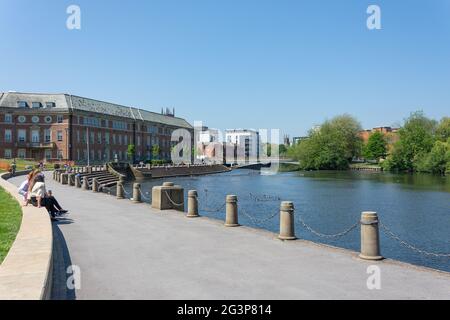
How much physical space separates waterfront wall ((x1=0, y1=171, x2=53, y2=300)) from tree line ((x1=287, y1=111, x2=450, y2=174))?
84640 millimetres

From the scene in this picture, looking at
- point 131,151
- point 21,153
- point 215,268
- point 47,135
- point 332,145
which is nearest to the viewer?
point 215,268

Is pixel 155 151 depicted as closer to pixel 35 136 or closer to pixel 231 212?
pixel 35 136

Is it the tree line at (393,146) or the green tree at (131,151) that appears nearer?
the tree line at (393,146)

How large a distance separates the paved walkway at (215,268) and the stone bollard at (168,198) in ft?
17.0

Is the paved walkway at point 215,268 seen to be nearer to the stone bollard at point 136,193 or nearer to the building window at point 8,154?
the stone bollard at point 136,193

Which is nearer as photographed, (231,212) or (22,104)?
(231,212)

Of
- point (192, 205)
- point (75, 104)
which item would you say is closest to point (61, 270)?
point (192, 205)

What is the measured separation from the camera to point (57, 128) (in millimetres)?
81875

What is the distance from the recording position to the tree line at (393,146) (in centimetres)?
8762

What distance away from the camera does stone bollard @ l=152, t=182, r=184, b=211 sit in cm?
1945

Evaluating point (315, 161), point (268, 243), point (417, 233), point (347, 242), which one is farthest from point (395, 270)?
point (315, 161)

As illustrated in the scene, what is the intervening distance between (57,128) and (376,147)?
93.0 metres

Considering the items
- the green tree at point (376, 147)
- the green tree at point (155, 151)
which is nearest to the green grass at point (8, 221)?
the green tree at point (155, 151)
